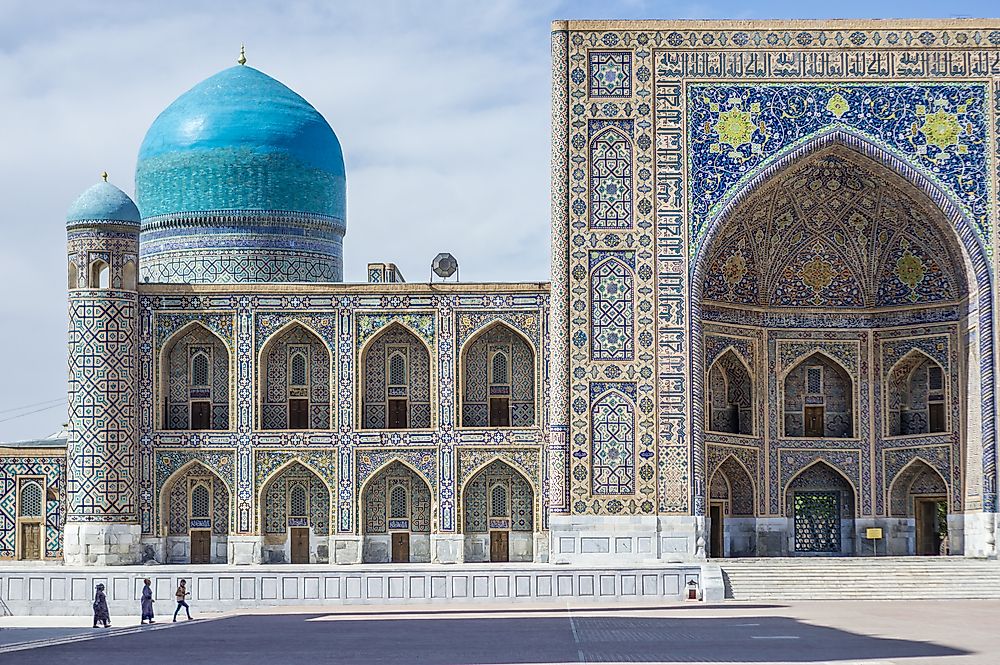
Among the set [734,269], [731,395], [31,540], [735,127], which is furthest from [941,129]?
[31,540]

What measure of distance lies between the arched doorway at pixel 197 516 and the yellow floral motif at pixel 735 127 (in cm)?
757

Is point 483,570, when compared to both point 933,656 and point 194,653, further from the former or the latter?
point 933,656

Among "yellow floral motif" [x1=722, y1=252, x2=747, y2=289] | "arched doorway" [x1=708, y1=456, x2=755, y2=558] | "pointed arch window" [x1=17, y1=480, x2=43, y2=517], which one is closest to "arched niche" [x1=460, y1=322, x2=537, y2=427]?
"arched doorway" [x1=708, y1=456, x2=755, y2=558]

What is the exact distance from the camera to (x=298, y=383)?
21359mm

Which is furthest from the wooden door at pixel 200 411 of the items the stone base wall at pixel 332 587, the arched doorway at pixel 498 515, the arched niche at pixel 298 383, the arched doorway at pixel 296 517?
the stone base wall at pixel 332 587

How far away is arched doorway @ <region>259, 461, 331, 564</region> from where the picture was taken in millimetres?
21141

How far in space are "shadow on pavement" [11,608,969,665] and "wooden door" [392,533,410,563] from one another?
223 inches

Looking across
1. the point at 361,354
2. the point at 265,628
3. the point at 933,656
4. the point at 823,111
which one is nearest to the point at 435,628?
the point at 265,628

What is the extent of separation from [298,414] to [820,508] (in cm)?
684

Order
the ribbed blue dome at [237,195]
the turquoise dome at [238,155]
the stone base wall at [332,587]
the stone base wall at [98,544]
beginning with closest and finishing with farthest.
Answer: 1. the stone base wall at [332,587]
2. the stone base wall at [98,544]
3. the ribbed blue dome at [237,195]
4. the turquoise dome at [238,155]

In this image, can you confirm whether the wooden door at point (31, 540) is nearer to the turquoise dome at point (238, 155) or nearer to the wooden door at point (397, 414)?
the wooden door at point (397, 414)

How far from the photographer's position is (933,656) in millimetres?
10852

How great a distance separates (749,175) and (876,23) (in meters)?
2.40

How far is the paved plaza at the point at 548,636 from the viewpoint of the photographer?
442 inches
